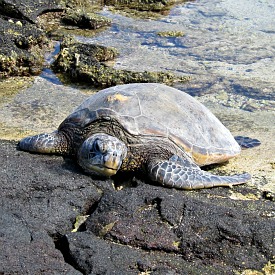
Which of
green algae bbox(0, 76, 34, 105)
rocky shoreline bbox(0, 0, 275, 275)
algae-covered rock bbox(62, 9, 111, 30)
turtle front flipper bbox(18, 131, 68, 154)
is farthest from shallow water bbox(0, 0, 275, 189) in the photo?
turtle front flipper bbox(18, 131, 68, 154)

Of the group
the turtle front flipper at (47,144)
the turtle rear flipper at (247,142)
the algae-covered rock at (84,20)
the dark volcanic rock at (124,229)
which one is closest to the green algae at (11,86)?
the turtle front flipper at (47,144)

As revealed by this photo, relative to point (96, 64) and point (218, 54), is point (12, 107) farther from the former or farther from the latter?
point (218, 54)

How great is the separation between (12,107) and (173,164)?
286cm

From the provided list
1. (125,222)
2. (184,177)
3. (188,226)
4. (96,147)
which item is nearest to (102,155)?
(96,147)

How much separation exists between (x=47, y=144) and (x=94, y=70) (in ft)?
9.77

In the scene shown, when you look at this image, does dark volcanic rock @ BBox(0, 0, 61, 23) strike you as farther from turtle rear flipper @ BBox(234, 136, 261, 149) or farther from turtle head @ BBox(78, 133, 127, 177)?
turtle head @ BBox(78, 133, 127, 177)

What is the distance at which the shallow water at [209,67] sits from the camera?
5.58 meters

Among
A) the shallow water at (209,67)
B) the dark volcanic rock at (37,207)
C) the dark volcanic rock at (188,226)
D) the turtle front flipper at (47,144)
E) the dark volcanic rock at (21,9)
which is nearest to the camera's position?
the dark volcanic rock at (37,207)

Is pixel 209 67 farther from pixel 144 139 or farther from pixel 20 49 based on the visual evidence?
pixel 144 139

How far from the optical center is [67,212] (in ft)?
11.0

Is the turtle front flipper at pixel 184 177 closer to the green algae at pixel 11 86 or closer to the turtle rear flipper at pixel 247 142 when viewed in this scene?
the turtle rear flipper at pixel 247 142

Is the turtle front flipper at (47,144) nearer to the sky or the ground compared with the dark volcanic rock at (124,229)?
nearer to the ground

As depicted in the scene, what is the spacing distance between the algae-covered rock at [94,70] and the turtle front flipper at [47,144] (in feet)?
8.86

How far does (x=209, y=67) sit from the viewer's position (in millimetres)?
7898
